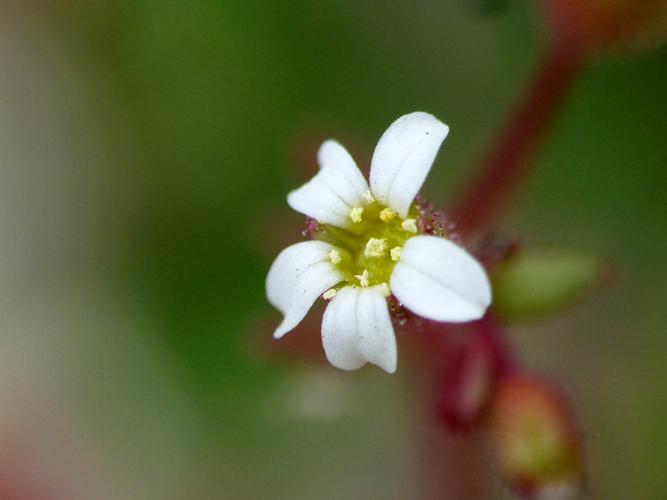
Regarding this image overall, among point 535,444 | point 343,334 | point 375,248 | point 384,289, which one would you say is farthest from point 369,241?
point 535,444

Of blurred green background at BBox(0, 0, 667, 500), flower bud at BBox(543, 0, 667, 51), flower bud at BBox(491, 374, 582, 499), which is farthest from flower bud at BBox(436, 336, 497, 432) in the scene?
blurred green background at BBox(0, 0, 667, 500)

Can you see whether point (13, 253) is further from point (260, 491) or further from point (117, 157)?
point (260, 491)

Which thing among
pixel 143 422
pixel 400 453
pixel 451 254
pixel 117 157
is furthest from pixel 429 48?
pixel 451 254

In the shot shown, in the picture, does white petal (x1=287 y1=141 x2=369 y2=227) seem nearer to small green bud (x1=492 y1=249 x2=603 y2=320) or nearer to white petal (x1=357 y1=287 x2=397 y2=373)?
white petal (x1=357 y1=287 x2=397 y2=373)

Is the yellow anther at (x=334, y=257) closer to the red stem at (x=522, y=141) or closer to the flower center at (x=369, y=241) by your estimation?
the flower center at (x=369, y=241)

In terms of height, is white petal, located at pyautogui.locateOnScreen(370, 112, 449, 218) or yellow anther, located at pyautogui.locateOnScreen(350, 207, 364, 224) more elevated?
white petal, located at pyautogui.locateOnScreen(370, 112, 449, 218)
